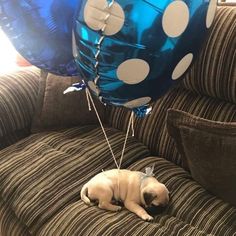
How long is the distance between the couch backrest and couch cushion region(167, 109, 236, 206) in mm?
183

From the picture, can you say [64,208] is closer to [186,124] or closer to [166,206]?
[166,206]

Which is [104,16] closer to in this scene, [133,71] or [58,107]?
[133,71]

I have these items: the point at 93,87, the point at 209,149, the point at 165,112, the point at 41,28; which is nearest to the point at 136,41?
the point at 93,87

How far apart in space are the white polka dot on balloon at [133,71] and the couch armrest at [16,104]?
41.9 inches

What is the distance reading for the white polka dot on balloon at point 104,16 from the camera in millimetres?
708

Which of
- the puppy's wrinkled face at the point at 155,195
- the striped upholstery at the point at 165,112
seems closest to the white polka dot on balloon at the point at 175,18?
the puppy's wrinkled face at the point at 155,195

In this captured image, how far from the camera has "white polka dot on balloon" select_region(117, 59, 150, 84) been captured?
0.76 metres

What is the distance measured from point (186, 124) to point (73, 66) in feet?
1.35

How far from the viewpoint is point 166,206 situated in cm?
124

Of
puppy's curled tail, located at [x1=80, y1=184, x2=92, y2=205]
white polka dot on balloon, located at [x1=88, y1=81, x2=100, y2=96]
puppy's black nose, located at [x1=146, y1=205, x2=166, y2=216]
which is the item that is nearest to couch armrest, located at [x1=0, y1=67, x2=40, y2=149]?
puppy's curled tail, located at [x1=80, y1=184, x2=92, y2=205]

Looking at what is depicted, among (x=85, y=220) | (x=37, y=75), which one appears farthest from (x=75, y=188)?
(x=37, y=75)

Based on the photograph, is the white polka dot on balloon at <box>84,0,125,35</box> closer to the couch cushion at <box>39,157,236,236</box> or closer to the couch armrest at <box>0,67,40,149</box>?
the couch cushion at <box>39,157,236,236</box>

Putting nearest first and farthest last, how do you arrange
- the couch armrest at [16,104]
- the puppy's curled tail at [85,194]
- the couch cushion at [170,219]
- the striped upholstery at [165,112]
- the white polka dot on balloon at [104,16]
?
the white polka dot on balloon at [104,16] → the couch cushion at [170,219] → the puppy's curled tail at [85,194] → the striped upholstery at [165,112] → the couch armrest at [16,104]

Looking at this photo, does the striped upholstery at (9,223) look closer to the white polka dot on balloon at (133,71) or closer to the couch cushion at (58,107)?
the couch cushion at (58,107)
